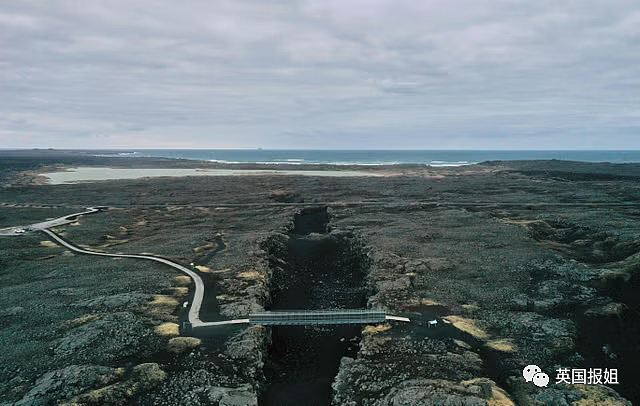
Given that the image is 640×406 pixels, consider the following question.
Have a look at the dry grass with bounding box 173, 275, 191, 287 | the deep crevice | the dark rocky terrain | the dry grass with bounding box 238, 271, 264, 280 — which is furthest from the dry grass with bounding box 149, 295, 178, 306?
the deep crevice

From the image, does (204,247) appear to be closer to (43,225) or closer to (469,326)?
(43,225)

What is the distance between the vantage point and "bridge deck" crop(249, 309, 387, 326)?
46406mm

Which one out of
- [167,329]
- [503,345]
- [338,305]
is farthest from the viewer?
[338,305]

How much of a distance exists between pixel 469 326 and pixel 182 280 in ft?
138

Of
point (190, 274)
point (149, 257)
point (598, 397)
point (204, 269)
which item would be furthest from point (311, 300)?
point (598, 397)

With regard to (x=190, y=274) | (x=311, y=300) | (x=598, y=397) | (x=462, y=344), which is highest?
(x=190, y=274)

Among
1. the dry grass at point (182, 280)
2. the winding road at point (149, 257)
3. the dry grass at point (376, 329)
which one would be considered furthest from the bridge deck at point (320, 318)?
the dry grass at point (182, 280)

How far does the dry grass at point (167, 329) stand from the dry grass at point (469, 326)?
3199cm

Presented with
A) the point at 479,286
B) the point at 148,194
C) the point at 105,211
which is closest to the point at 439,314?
the point at 479,286

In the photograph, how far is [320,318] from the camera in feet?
154

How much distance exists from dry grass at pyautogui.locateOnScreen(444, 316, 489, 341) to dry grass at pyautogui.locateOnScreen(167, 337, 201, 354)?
2940 centimetres

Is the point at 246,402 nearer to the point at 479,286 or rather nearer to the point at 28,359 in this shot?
the point at 28,359

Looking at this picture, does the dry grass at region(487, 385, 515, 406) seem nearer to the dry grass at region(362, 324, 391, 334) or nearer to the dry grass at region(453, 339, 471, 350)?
the dry grass at region(453, 339, 471, 350)

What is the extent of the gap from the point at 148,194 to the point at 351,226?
101 m
